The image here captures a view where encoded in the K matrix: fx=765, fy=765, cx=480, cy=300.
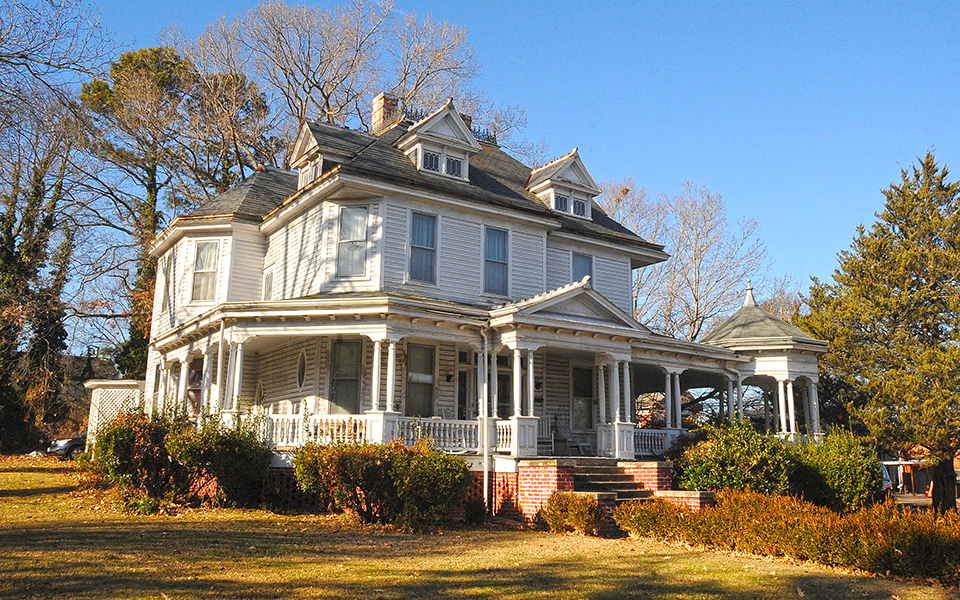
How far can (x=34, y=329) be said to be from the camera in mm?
30156

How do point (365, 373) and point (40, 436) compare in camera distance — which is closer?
point (365, 373)

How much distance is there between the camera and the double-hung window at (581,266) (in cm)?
2281

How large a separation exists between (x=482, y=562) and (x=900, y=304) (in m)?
19.9

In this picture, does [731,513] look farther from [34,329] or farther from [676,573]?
[34,329]

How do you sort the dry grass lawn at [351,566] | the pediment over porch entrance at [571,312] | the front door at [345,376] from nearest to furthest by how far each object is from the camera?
the dry grass lawn at [351,566] < the pediment over porch entrance at [571,312] < the front door at [345,376]

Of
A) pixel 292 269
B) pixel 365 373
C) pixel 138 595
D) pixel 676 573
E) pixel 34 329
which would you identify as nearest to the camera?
pixel 138 595

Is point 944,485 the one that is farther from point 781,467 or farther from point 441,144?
point 441,144

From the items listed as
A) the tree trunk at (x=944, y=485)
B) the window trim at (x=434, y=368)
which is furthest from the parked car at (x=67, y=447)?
the tree trunk at (x=944, y=485)

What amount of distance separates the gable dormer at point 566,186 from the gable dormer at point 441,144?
304 centimetres

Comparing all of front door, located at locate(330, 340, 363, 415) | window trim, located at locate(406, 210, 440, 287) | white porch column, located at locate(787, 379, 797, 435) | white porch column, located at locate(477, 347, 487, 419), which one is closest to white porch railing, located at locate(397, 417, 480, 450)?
white porch column, located at locate(477, 347, 487, 419)

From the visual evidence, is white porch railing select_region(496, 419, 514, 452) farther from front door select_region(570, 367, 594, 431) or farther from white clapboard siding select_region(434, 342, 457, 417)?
front door select_region(570, 367, 594, 431)

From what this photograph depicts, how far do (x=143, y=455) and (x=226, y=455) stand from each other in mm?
1541

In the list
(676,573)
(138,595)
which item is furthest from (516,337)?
(138,595)

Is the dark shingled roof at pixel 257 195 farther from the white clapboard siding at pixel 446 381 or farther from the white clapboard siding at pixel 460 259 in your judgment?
the white clapboard siding at pixel 446 381
